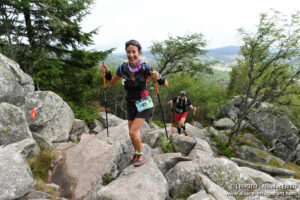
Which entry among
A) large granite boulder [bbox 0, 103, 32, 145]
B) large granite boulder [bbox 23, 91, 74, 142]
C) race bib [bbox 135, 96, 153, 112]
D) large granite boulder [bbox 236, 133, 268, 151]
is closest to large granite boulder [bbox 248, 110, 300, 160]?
large granite boulder [bbox 236, 133, 268, 151]

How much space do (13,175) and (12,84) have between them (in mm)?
4828

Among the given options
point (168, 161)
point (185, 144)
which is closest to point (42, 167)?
point (168, 161)

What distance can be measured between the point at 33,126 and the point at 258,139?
2367 centimetres

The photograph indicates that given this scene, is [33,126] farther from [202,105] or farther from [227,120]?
[202,105]

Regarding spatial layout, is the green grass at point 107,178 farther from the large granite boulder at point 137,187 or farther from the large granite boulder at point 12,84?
the large granite boulder at point 12,84

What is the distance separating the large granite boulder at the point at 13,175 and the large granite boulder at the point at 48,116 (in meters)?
4.01

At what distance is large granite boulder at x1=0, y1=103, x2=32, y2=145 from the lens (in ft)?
18.2

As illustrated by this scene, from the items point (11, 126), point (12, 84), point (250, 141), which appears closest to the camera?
point (11, 126)

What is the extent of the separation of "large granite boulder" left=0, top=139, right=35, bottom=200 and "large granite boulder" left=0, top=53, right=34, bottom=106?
3.16 m

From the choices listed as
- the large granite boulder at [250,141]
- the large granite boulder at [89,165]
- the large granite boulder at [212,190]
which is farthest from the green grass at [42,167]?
the large granite boulder at [250,141]

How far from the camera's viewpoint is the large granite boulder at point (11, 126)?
555 cm

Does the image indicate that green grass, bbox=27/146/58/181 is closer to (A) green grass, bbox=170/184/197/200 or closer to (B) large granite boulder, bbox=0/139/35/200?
(B) large granite boulder, bbox=0/139/35/200

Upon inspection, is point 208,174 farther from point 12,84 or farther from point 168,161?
point 12,84

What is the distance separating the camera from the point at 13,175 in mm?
4020
